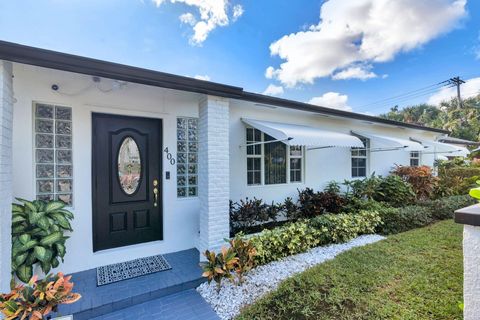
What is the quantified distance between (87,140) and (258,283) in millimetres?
5630

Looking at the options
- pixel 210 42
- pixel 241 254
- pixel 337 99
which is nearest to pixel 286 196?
pixel 241 254

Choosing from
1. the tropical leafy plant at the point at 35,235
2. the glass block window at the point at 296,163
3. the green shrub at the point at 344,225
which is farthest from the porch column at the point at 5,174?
the glass block window at the point at 296,163

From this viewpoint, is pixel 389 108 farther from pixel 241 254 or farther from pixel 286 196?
pixel 241 254

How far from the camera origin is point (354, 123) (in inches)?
477

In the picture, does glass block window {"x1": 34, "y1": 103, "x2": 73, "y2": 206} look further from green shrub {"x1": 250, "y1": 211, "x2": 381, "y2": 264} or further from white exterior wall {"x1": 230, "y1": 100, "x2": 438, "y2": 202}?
green shrub {"x1": 250, "y1": 211, "x2": 381, "y2": 264}

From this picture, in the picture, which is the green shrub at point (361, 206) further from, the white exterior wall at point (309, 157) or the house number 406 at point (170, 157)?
the house number 406 at point (170, 157)

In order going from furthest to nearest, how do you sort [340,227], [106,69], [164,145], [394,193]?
1. [394,193]
2. [340,227]
3. [164,145]
4. [106,69]

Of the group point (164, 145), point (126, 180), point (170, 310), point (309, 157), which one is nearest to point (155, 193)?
point (126, 180)

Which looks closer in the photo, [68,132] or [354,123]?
[68,132]

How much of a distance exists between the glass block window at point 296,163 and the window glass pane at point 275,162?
1.28ft

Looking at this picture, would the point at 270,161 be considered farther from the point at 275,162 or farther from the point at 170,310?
the point at 170,310

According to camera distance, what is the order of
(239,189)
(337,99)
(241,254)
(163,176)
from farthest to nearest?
(337,99), (239,189), (163,176), (241,254)

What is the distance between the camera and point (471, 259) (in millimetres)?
2227

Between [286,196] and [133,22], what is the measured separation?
9.86 metres
